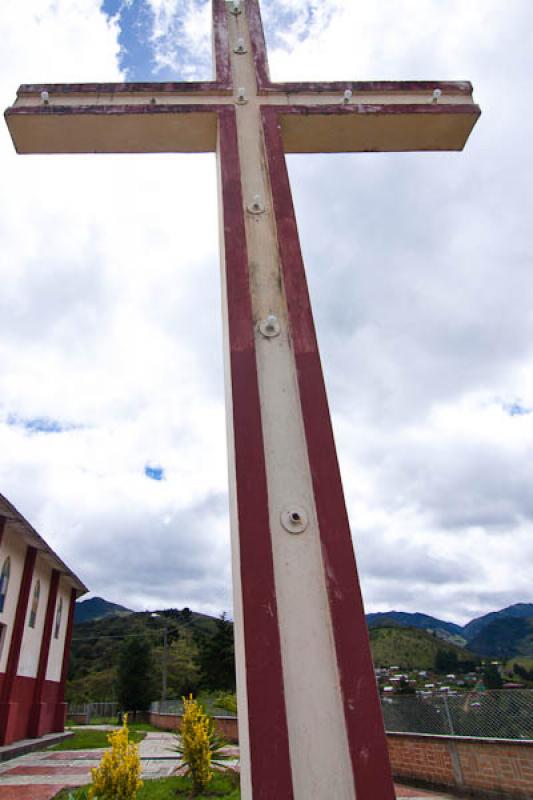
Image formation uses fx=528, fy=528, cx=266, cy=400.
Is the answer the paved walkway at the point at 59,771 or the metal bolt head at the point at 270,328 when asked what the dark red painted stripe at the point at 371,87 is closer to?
the metal bolt head at the point at 270,328

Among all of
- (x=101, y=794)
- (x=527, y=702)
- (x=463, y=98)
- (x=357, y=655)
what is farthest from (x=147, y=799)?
(x=463, y=98)

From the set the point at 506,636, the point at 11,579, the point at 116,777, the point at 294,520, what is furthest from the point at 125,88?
the point at 506,636

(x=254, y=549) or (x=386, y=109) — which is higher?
(x=386, y=109)

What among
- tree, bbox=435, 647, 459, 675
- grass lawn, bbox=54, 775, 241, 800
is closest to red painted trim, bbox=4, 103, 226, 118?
grass lawn, bbox=54, 775, 241, 800

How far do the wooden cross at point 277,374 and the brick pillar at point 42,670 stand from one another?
16.3 meters

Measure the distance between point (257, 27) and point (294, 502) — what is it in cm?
506

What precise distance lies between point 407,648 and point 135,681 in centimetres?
2047

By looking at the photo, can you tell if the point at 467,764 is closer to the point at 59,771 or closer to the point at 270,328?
the point at 270,328

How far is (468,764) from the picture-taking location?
7.88m

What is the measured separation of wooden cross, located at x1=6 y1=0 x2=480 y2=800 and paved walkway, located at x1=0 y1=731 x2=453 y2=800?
6620mm

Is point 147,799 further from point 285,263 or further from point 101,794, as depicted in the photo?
point 285,263

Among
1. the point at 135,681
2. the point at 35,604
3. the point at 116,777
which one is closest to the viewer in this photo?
the point at 116,777

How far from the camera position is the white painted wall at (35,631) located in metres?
15.2

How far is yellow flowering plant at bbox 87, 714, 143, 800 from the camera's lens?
6547mm
